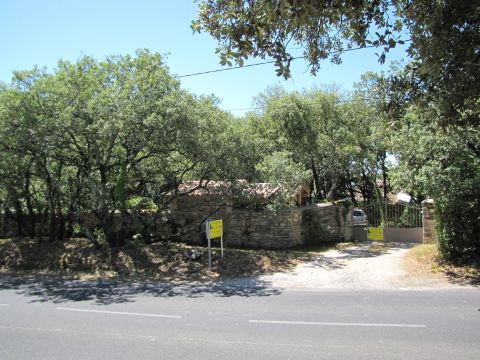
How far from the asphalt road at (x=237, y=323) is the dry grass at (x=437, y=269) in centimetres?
152

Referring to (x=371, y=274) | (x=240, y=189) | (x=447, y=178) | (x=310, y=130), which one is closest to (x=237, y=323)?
(x=371, y=274)

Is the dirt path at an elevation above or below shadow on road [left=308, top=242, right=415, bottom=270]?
below

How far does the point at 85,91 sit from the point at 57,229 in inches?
360

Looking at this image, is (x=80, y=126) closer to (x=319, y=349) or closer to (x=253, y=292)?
(x=253, y=292)

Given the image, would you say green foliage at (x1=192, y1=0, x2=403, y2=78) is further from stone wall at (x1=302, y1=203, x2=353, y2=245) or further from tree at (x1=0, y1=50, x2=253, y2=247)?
stone wall at (x1=302, y1=203, x2=353, y2=245)

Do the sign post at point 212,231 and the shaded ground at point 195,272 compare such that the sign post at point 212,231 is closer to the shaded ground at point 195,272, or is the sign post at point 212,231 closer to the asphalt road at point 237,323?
the shaded ground at point 195,272

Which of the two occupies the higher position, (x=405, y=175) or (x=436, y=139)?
(x=436, y=139)

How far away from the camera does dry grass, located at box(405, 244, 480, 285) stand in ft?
40.3

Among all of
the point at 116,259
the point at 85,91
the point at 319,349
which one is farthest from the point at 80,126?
the point at 319,349

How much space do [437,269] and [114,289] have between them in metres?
10.2

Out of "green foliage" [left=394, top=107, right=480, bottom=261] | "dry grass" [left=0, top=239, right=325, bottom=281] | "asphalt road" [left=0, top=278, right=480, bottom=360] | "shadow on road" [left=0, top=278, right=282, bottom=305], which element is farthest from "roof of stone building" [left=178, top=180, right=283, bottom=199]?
"green foliage" [left=394, top=107, right=480, bottom=261]

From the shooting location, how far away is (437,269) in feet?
44.0

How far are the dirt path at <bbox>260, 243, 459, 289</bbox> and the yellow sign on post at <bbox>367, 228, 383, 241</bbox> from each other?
3.54 meters

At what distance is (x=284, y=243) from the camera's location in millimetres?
18547
